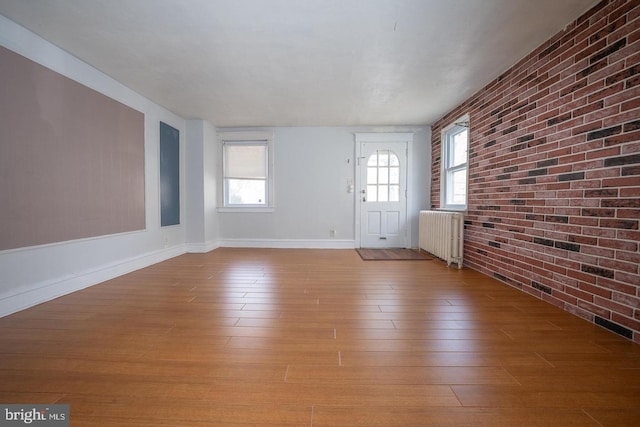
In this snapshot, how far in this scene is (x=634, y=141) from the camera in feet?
5.74

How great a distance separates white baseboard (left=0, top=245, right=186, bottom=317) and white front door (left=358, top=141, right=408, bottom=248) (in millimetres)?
3753

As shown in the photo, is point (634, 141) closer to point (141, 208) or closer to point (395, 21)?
point (395, 21)

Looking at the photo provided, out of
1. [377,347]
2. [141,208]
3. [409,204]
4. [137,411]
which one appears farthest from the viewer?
[409,204]

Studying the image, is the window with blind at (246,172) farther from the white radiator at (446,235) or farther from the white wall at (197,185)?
the white radiator at (446,235)

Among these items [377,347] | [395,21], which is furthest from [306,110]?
[377,347]

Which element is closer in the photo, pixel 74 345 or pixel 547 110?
pixel 74 345

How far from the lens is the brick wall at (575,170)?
70.3 inches

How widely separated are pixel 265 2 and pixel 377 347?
2559 millimetres

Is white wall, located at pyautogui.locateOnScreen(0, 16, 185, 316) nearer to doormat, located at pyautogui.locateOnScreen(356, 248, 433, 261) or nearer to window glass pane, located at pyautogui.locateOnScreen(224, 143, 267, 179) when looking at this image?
window glass pane, located at pyautogui.locateOnScreen(224, 143, 267, 179)

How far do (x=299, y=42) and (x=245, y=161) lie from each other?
3261mm

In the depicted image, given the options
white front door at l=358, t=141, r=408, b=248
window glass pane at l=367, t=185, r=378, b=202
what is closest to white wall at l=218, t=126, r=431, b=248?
white front door at l=358, t=141, r=408, b=248

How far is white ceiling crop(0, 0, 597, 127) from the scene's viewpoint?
6.70ft

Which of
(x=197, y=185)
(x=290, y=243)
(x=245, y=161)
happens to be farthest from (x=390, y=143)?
(x=197, y=185)

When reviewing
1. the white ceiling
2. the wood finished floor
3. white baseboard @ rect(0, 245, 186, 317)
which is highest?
the white ceiling
